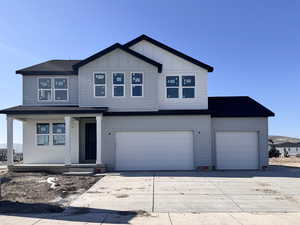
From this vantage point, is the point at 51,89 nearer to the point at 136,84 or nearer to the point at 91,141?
the point at 91,141

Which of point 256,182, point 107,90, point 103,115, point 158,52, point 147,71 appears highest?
point 158,52

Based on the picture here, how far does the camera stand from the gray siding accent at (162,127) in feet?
51.7

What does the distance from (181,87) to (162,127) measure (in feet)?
8.95

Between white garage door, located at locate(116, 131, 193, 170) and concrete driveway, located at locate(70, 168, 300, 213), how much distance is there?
2.63m

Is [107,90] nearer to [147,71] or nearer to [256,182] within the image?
[147,71]

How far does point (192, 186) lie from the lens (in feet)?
35.6

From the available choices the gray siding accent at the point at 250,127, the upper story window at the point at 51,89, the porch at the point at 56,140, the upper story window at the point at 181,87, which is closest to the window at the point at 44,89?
the upper story window at the point at 51,89

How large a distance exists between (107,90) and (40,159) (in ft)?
19.5

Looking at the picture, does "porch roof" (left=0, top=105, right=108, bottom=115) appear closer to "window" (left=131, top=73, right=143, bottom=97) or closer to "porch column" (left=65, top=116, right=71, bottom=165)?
"porch column" (left=65, top=116, right=71, bottom=165)

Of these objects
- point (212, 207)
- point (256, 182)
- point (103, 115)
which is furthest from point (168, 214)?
point (103, 115)

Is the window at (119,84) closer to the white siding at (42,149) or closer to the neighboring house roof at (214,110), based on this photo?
the neighboring house roof at (214,110)

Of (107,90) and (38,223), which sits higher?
(107,90)

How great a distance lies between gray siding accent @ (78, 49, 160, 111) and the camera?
15883 mm

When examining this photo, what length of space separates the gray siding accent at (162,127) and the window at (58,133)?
9.15ft
